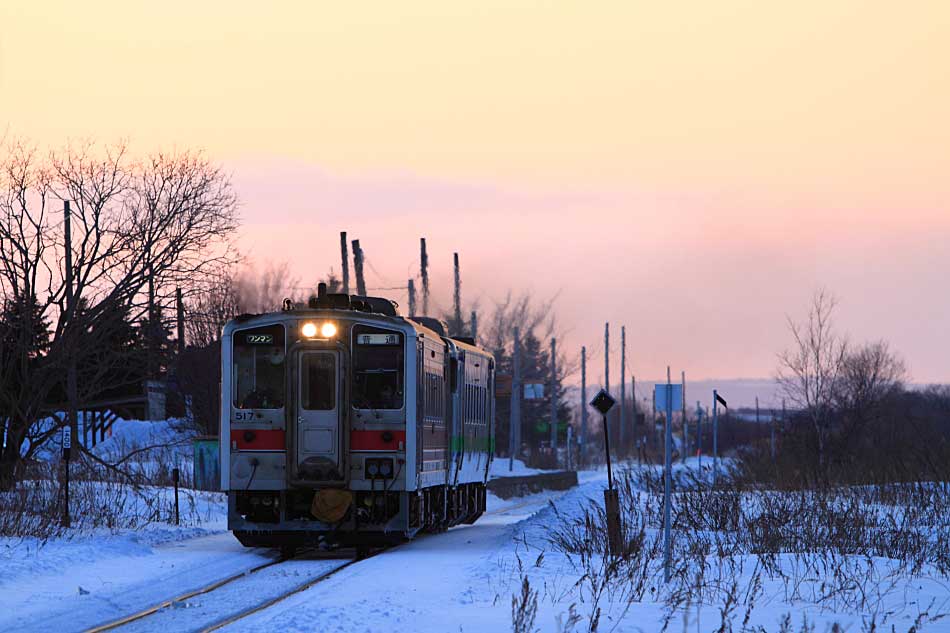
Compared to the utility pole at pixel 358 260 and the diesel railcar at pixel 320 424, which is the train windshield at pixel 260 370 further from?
the utility pole at pixel 358 260

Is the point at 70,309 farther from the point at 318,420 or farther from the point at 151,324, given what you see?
the point at 318,420

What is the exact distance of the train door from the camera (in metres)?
19.8

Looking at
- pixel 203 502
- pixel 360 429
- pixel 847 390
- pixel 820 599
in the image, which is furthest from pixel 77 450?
pixel 847 390

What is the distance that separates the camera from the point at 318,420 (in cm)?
1984

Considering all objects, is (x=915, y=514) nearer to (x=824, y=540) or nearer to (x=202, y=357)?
(x=824, y=540)

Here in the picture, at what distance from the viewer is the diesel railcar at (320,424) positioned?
65.1 feet

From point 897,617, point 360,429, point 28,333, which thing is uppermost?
point 28,333

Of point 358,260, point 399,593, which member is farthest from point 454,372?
point 358,260

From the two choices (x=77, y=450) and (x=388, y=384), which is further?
(x=77, y=450)

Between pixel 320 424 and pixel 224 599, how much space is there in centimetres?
562

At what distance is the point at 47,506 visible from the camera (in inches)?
891

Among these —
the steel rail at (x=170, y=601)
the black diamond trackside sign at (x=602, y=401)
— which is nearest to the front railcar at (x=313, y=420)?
the steel rail at (x=170, y=601)

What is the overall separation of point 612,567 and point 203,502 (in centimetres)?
1621

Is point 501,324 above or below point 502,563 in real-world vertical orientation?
above
